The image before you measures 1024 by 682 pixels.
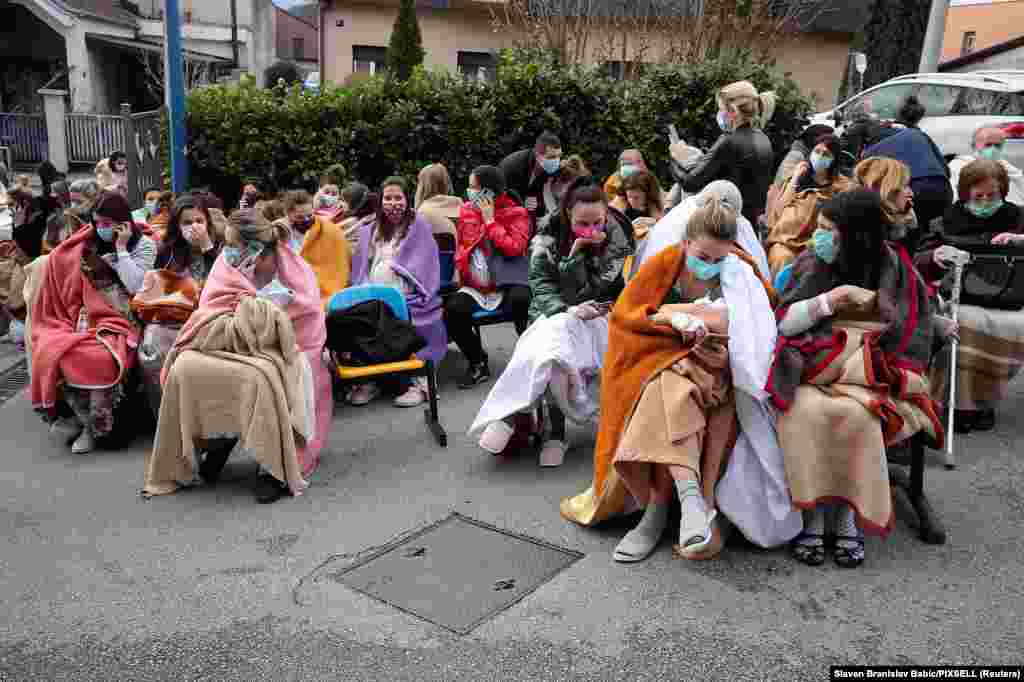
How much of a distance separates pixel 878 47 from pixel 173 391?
15537 mm

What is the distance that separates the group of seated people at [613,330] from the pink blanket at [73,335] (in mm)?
15

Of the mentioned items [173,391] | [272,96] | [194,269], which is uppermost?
[272,96]

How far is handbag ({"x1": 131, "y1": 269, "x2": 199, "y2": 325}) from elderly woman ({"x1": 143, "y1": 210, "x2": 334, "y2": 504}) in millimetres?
671

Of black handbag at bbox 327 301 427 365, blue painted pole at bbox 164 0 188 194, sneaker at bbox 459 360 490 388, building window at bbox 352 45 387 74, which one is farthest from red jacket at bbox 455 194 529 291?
building window at bbox 352 45 387 74

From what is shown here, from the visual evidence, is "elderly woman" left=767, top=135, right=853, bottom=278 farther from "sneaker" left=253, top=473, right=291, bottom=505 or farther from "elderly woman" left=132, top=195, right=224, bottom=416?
"elderly woman" left=132, top=195, right=224, bottom=416

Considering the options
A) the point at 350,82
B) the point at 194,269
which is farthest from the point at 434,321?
the point at 350,82

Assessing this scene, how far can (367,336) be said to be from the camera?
612 cm

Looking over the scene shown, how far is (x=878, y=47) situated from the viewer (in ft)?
55.3

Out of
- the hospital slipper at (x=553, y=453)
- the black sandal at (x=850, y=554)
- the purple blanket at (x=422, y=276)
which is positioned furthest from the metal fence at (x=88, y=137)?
the black sandal at (x=850, y=554)

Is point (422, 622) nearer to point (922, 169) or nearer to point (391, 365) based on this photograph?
point (391, 365)

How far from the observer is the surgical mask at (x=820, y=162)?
6.52m

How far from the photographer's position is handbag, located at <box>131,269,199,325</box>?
5.84 m

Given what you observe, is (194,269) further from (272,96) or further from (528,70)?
(528,70)

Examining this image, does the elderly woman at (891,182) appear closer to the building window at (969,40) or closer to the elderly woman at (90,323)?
the elderly woman at (90,323)
